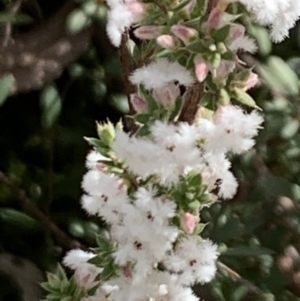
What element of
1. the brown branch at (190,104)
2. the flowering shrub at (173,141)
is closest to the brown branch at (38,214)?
the flowering shrub at (173,141)

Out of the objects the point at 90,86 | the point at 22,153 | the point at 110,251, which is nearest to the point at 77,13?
the point at 90,86

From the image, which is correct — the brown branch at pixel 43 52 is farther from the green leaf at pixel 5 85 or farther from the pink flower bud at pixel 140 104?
the pink flower bud at pixel 140 104

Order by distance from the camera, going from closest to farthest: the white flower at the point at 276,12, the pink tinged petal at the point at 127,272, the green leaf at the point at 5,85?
the white flower at the point at 276,12
the pink tinged petal at the point at 127,272
the green leaf at the point at 5,85

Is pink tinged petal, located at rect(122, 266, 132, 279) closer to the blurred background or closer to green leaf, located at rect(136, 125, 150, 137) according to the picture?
green leaf, located at rect(136, 125, 150, 137)

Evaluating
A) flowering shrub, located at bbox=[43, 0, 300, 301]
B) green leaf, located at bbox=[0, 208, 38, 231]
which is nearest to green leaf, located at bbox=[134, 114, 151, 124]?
flowering shrub, located at bbox=[43, 0, 300, 301]

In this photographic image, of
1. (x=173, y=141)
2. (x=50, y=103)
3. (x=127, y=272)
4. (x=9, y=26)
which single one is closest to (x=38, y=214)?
(x=50, y=103)
